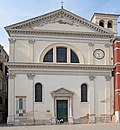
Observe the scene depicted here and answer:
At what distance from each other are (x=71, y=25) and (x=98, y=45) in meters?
4.12

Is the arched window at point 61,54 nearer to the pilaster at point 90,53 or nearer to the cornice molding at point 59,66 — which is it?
the cornice molding at point 59,66

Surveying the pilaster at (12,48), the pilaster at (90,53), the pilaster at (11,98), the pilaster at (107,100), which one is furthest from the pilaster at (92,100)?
the pilaster at (12,48)

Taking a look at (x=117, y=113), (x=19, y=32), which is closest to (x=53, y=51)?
(x=19, y=32)

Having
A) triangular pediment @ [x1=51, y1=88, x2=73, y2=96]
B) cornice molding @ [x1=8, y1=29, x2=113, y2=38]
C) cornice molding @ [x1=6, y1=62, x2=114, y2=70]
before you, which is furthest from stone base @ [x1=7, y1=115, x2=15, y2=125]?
cornice molding @ [x1=8, y1=29, x2=113, y2=38]

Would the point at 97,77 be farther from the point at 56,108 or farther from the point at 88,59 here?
the point at 56,108

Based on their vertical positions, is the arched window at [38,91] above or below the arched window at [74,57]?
below

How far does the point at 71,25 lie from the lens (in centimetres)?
3603

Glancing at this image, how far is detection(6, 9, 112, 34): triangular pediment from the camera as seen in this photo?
115ft

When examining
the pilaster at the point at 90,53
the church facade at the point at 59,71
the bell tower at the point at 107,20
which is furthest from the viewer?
the bell tower at the point at 107,20

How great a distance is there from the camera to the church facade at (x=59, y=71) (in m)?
33.8

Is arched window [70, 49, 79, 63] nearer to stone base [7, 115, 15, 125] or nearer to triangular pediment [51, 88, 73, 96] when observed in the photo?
triangular pediment [51, 88, 73, 96]

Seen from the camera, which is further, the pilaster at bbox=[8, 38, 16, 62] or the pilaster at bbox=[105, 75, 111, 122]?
the pilaster at bbox=[105, 75, 111, 122]

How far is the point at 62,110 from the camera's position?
3462 cm

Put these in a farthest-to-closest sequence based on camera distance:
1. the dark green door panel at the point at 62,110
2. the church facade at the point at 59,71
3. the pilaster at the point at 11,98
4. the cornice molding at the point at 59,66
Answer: the dark green door panel at the point at 62,110
the cornice molding at the point at 59,66
the church facade at the point at 59,71
the pilaster at the point at 11,98
